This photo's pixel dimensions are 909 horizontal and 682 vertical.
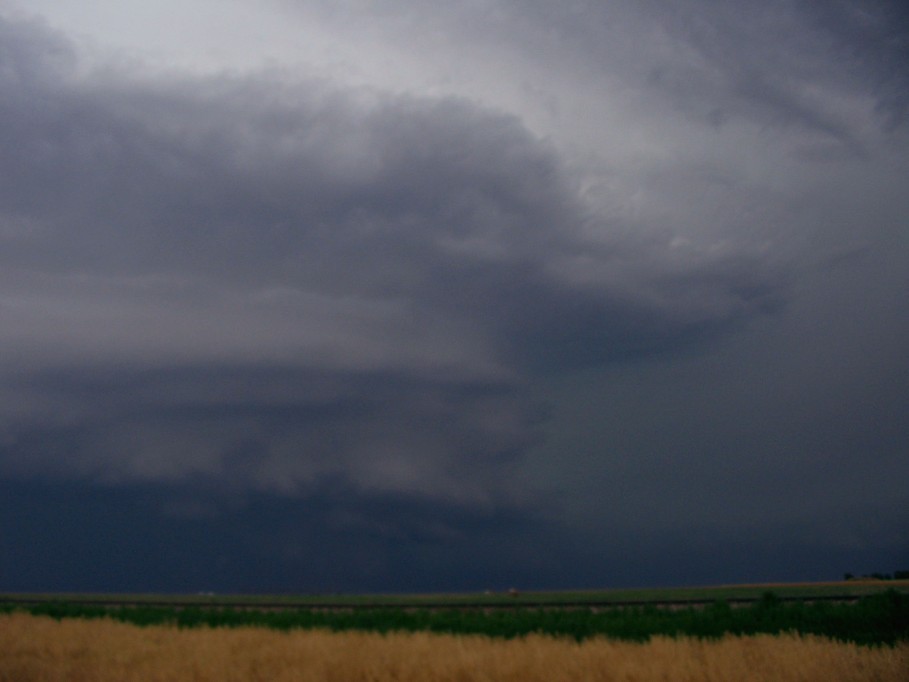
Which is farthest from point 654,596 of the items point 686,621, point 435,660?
point 435,660

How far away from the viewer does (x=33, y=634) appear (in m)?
36.7

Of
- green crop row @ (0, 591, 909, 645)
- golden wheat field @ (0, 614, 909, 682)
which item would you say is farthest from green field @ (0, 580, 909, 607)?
golden wheat field @ (0, 614, 909, 682)

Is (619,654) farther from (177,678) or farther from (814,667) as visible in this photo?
(177,678)

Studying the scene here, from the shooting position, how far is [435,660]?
23.1 meters

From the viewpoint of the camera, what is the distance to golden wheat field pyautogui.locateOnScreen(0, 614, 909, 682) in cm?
1892

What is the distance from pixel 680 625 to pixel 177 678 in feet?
59.4

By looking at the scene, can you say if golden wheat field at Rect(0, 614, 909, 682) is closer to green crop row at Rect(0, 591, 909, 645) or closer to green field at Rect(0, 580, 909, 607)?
green crop row at Rect(0, 591, 909, 645)

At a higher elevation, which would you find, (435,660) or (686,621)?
(686,621)

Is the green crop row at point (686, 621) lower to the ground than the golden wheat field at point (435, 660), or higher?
higher

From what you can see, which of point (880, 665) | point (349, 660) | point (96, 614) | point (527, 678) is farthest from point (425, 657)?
point (96, 614)

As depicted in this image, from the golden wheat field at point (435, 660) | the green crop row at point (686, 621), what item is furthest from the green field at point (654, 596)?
the golden wheat field at point (435, 660)

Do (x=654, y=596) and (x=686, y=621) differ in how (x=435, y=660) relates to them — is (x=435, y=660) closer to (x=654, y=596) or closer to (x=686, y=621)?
(x=686, y=621)

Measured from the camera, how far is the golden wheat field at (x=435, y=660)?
18.9 meters

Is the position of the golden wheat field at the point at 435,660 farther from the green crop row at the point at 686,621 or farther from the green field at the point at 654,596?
the green field at the point at 654,596
